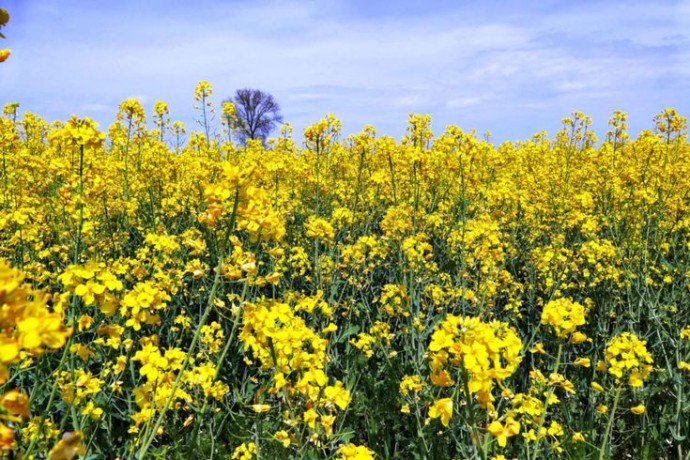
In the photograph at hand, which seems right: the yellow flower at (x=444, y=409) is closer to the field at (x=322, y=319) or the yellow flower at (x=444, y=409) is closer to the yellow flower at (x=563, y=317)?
the field at (x=322, y=319)

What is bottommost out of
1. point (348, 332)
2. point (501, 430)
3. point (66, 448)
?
point (348, 332)

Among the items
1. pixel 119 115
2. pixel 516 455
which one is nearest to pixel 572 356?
pixel 516 455

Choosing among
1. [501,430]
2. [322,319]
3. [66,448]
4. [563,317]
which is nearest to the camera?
[66,448]

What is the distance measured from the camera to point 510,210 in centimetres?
624

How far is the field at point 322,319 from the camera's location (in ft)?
5.81

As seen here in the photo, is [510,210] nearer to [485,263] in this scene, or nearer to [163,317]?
[485,263]

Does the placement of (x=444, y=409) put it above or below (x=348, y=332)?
above

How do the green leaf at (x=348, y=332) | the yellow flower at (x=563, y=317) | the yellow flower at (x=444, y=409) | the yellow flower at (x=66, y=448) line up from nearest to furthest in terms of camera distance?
1. the yellow flower at (x=66, y=448)
2. the yellow flower at (x=444, y=409)
3. the yellow flower at (x=563, y=317)
4. the green leaf at (x=348, y=332)

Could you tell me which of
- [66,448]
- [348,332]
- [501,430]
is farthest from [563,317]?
[348,332]

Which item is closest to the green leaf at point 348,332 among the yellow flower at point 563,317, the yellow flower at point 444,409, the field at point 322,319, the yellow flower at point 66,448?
the field at point 322,319

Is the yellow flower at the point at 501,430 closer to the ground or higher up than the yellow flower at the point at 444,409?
closer to the ground

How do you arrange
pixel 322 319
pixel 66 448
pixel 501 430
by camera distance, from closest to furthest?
1. pixel 66 448
2. pixel 501 430
3. pixel 322 319

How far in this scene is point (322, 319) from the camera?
3678 mm

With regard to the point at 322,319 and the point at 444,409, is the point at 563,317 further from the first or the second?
the point at 322,319
